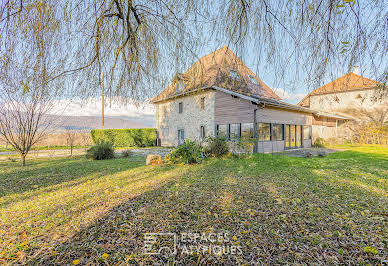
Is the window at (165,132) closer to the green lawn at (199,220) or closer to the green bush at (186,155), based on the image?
the green bush at (186,155)

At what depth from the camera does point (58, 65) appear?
226cm

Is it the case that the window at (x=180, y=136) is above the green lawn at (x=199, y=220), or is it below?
above

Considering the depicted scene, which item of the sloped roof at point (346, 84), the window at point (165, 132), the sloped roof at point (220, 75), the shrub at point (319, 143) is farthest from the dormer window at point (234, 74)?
the window at point (165, 132)

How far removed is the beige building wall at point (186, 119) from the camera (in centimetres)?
1346

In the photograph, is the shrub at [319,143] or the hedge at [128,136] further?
the hedge at [128,136]

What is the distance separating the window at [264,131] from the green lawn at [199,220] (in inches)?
277

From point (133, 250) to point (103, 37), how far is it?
251 centimetres

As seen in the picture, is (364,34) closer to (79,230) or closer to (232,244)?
(232,244)

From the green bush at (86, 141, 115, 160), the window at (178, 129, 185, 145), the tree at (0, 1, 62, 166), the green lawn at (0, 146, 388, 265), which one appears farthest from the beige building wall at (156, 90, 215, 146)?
the tree at (0, 1, 62, 166)

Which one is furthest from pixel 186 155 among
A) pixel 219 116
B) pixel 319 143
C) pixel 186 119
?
pixel 319 143

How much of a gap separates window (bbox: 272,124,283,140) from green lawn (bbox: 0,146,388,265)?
7905 millimetres

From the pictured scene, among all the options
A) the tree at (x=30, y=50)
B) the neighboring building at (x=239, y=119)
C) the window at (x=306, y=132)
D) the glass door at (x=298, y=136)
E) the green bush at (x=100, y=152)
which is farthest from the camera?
the window at (x=306, y=132)

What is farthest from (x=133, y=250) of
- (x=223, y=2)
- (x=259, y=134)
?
(x=259, y=134)

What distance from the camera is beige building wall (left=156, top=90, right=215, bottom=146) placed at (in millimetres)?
13461
